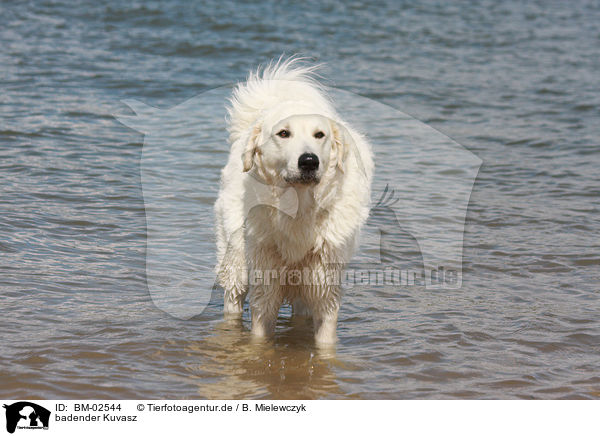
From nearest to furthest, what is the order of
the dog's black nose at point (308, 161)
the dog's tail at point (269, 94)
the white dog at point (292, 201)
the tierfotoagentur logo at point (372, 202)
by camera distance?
1. the dog's black nose at point (308, 161)
2. the white dog at point (292, 201)
3. the dog's tail at point (269, 94)
4. the tierfotoagentur logo at point (372, 202)

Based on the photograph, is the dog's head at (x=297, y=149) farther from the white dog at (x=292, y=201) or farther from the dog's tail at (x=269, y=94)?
the dog's tail at (x=269, y=94)

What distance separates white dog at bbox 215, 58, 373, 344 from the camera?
4.19m

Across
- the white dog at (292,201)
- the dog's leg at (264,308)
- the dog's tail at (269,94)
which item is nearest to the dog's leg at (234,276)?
the white dog at (292,201)

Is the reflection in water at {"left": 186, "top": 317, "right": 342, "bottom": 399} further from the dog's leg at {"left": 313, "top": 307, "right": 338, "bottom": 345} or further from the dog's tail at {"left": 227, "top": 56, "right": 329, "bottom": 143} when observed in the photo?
the dog's tail at {"left": 227, "top": 56, "right": 329, "bottom": 143}

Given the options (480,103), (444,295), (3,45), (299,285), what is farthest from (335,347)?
(3,45)

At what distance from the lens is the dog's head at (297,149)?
4059 mm

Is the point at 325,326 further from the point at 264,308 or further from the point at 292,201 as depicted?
the point at 292,201

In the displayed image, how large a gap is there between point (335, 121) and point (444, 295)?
7.20ft

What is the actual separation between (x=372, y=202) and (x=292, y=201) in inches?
172

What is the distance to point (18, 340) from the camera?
457 centimetres

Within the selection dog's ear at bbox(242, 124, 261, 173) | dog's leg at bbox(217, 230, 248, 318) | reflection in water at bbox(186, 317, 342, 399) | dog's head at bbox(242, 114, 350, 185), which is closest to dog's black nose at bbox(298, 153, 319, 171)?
dog's head at bbox(242, 114, 350, 185)

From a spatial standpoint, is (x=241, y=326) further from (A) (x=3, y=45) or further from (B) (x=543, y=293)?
(A) (x=3, y=45)

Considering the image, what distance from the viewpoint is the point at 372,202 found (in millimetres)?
8617
